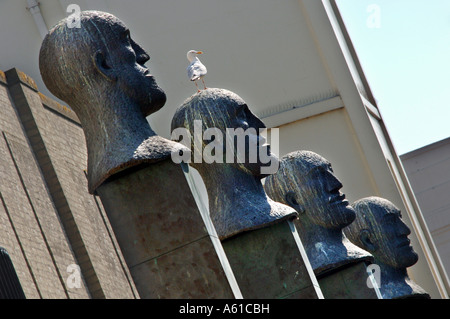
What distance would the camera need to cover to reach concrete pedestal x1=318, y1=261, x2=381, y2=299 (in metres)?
8.52

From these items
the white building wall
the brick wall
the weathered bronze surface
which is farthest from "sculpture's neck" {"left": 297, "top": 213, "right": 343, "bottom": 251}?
the white building wall

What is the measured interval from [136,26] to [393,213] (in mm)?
7624

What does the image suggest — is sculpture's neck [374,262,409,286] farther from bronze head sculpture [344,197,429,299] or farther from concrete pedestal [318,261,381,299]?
concrete pedestal [318,261,381,299]

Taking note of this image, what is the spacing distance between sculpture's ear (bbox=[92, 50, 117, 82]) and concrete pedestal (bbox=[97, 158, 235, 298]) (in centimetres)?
56

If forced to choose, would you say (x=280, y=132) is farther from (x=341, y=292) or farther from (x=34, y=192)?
(x=341, y=292)

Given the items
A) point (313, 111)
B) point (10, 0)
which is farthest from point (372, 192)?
point (10, 0)

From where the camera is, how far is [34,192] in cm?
1630

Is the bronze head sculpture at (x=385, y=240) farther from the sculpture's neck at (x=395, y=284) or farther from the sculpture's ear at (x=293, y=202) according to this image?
the sculpture's ear at (x=293, y=202)

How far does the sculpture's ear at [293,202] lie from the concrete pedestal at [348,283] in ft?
2.03

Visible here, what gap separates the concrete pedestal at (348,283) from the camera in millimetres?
8516

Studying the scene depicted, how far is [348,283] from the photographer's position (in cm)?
855

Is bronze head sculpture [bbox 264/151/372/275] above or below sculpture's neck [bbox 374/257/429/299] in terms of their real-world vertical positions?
above

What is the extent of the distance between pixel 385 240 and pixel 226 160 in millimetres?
3518

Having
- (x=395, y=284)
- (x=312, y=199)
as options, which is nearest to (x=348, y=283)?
(x=312, y=199)
